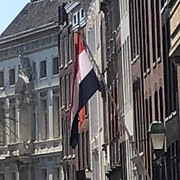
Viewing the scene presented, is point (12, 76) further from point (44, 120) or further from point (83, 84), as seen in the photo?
point (83, 84)

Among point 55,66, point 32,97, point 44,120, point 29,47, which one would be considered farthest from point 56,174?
point 29,47

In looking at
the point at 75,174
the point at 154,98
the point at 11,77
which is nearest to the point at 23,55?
the point at 11,77

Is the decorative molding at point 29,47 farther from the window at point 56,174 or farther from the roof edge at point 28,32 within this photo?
the window at point 56,174

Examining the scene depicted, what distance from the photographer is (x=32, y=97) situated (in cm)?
9019

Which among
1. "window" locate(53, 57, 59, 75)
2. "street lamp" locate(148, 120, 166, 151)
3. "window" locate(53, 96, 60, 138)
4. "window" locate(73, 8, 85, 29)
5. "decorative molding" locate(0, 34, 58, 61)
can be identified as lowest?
"street lamp" locate(148, 120, 166, 151)

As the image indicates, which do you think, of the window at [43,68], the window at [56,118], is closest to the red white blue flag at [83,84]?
the window at [56,118]

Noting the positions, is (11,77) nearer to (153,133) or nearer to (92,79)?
(92,79)

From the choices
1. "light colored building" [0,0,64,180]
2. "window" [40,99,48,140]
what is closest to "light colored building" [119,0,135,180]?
"light colored building" [0,0,64,180]

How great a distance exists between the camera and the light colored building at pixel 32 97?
87.1 m

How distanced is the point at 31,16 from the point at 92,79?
5412cm

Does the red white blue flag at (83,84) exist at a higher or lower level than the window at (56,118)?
lower

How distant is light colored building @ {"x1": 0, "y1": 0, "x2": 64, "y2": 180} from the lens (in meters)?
87.1

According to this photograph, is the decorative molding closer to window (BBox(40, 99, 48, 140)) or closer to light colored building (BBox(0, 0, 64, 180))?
light colored building (BBox(0, 0, 64, 180))

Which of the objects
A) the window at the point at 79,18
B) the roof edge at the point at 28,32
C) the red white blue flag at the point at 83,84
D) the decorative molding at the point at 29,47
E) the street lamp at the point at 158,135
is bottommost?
the street lamp at the point at 158,135
